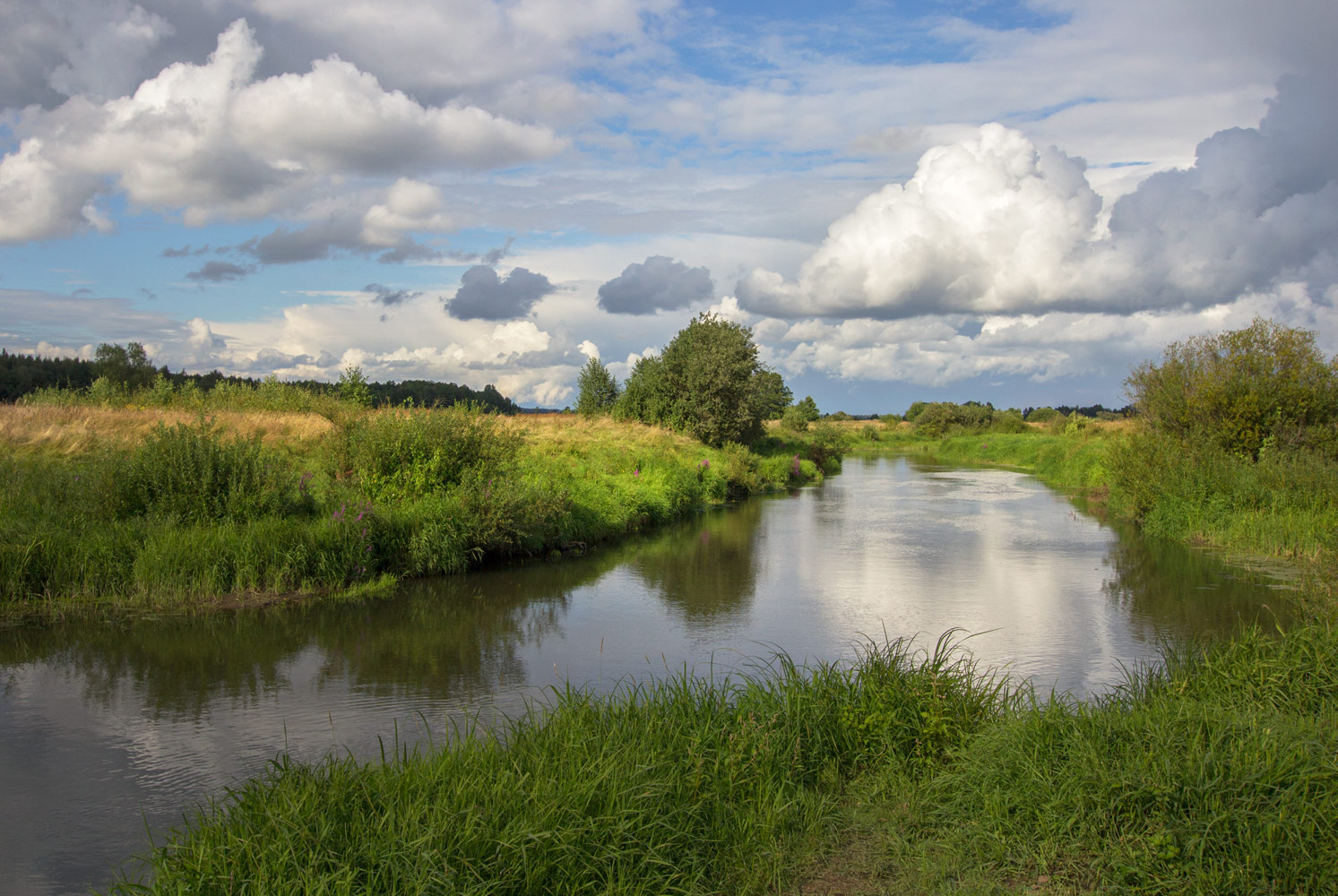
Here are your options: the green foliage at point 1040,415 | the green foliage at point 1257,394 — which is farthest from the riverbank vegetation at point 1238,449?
the green foliage at point 1040,415

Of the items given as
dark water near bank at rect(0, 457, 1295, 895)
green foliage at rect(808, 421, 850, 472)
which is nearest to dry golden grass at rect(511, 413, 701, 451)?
dark water near bank at rect(0, 457, 1295, 895)

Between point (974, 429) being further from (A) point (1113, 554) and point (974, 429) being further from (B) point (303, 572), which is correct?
(B) point (303, 572)

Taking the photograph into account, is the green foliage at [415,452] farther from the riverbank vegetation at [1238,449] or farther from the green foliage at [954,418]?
the green foliage at [954,418]

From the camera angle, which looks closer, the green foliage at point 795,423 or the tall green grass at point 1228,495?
the tall green grass at point 1228,495

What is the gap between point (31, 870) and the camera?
4.71 m

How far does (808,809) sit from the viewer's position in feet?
15.1

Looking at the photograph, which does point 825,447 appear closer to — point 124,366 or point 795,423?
point 795,423

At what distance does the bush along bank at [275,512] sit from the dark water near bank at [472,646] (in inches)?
25.2

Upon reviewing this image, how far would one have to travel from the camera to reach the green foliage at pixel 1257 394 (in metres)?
17.8

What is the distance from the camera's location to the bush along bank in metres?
10.2

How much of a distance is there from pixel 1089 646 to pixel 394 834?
862cm

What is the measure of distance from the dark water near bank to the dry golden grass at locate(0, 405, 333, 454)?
5.50 metres

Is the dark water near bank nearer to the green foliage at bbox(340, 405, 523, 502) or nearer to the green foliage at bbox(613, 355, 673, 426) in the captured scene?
the green foliage at bbox(340, 405, 523, 502)

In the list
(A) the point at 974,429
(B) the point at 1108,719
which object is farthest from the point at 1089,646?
(A) the point at 974,429
